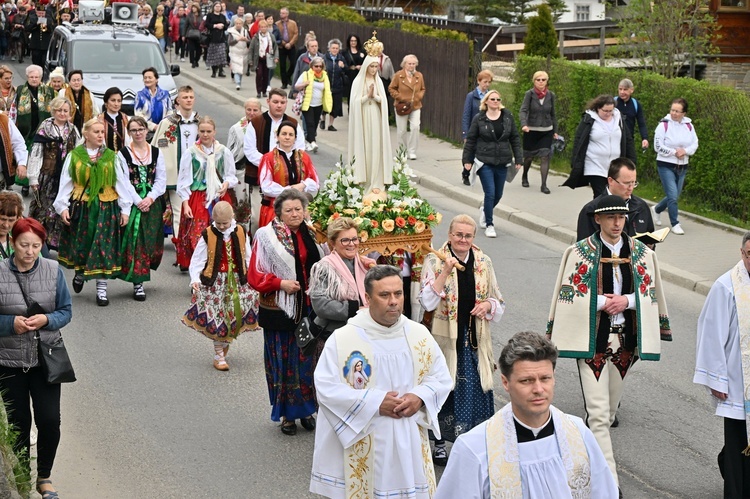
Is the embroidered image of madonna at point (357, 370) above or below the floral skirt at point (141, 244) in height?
above

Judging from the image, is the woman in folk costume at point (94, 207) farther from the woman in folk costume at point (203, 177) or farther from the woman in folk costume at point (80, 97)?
the woman in folk costume at point (80, 97)

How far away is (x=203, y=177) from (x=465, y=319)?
18.6 ft

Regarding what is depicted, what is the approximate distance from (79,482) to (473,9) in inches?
1483

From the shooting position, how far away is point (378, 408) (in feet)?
22.4

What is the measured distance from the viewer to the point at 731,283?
26.2ft

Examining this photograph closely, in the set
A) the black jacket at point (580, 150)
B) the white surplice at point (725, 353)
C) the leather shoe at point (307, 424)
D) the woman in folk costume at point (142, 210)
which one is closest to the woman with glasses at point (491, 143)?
the black jacket at point (580, 150)

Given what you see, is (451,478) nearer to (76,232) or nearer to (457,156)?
(76,232)

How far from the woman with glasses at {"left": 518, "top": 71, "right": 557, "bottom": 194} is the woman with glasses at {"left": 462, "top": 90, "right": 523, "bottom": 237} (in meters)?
3.08

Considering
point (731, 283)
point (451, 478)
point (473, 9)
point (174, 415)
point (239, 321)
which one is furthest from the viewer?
point (473, 9)

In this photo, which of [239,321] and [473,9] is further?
[473,9]

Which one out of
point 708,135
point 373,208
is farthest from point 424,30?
point 373,208

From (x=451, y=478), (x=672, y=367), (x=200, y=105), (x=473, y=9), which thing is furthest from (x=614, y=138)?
(x=473, y=9)

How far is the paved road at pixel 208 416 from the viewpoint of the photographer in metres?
8.70

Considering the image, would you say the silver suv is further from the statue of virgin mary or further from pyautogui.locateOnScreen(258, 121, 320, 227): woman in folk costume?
pyautogui.locateOnScreen(258, 121, 320, 227): woman in folk costume
